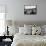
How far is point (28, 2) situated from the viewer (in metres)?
4.63

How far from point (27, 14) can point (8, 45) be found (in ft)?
4.99

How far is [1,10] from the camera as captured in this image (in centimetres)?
463

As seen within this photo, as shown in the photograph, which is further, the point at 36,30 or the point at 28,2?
the point at 28,2

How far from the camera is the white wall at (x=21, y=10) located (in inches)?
181

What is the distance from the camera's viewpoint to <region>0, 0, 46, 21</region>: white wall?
461 centimetres

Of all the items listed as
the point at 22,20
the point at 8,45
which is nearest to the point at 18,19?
the point at 22,20

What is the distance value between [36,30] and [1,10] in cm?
172

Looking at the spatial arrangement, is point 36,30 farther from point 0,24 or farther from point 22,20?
point 0,24

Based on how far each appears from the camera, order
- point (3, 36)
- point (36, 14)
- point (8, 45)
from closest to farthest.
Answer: point (8, 45)
point (3, 36)
point (36, 14)

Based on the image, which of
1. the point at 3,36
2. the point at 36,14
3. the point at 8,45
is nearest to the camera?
the point at 8,45

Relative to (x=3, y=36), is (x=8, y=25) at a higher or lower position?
higher

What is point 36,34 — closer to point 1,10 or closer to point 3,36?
point 3,36

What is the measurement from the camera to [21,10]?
15.3ft

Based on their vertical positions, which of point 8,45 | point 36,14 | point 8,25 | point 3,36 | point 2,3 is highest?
point 2,3
